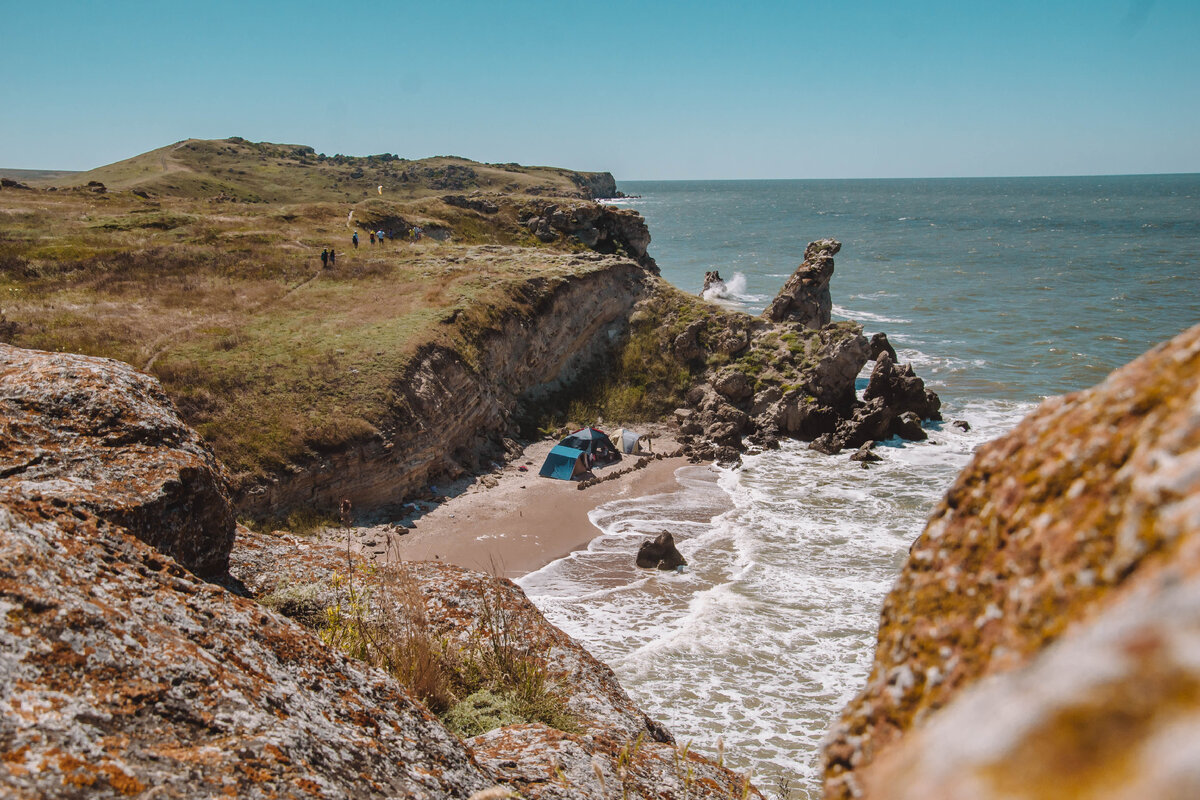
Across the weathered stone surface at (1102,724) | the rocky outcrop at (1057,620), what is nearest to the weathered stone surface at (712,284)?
the rocky outcrop at (1057,620)

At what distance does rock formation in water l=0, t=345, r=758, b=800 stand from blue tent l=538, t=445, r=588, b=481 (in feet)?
76.2

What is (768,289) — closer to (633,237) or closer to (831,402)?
(633,237)

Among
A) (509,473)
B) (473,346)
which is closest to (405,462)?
(509,473)

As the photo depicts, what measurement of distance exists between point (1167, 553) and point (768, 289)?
82302mm

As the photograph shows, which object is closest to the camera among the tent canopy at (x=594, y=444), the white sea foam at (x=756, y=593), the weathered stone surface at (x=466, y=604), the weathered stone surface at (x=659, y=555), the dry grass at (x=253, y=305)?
the weathered stone surface at (x=466, y=604)

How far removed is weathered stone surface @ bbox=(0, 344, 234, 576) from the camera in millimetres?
4789

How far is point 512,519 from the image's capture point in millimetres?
25859

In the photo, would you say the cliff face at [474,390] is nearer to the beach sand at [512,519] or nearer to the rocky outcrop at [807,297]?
the beach sand at [512,519]

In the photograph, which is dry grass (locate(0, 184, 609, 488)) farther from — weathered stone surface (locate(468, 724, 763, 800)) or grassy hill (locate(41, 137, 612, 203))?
grassy hill (locate(41, 137, 612, 203))

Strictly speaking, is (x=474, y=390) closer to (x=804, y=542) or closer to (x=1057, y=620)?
(x=804, y=542)

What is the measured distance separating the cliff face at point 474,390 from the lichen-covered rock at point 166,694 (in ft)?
61.6

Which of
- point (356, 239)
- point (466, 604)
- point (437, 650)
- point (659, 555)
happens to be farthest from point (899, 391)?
point (437, 650)

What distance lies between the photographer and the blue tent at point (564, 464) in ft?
98.1

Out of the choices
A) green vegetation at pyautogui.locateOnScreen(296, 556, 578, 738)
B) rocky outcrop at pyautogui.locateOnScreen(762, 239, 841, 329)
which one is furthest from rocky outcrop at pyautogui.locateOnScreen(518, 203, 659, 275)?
green vegetation at pyautogui.locateOnScreen(296, 556, 578, 738)
